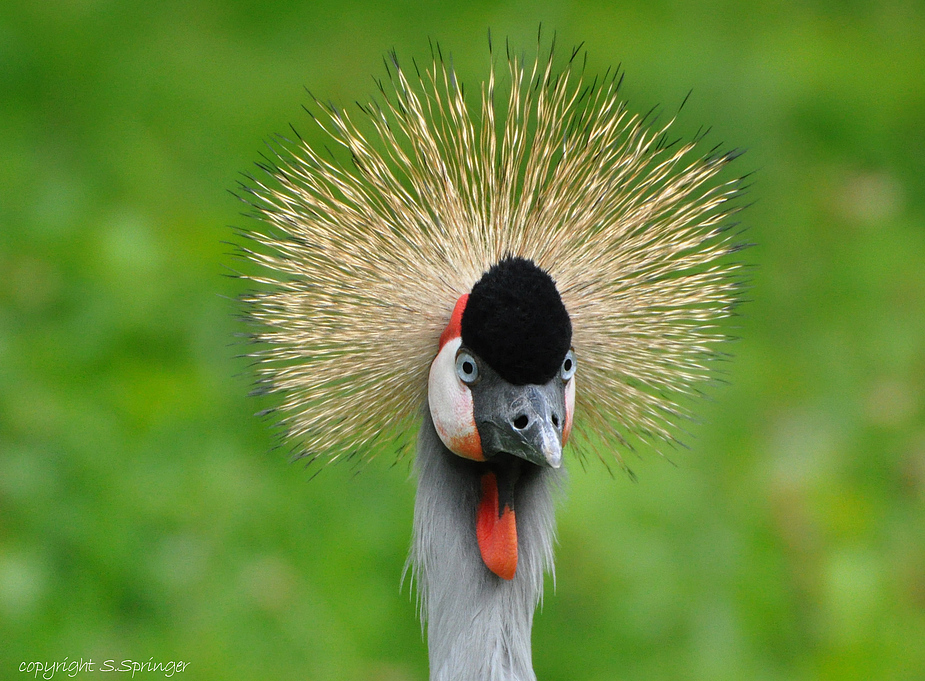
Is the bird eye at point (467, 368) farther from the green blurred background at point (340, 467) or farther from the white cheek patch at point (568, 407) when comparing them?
the green blurred background at point (340, 467)

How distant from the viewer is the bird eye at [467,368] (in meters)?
1.28

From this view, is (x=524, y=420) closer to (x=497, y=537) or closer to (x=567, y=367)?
(x=567, y=367)

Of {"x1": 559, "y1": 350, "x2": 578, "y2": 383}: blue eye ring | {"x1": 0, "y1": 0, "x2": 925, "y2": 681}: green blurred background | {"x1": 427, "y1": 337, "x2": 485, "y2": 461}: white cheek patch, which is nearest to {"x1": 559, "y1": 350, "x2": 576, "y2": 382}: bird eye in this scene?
{"x1": 559, "y1": 350, "x2": 578, "y2": 383}: blue eye ring

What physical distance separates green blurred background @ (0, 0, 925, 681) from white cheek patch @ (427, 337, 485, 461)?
1082mm

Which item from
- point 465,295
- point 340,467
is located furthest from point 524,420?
point 340,467

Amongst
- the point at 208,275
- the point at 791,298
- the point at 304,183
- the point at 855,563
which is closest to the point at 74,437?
the point at 208,275

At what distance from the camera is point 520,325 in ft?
4.03

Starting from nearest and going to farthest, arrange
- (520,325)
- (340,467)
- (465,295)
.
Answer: (520,325) < (465,295) < (340,467)

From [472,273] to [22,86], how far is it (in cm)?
251

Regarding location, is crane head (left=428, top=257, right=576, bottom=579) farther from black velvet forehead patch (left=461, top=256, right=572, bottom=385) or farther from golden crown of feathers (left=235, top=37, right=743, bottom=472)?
golden crown of feathers (left=235, top=37, right=743, bottom=472)

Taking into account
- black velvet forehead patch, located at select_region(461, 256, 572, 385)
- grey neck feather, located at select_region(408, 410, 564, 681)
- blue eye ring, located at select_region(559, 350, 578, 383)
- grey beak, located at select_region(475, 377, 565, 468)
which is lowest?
grey neck feather, located at select_region(408, 410, 564, 681)

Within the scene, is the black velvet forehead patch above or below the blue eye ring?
above

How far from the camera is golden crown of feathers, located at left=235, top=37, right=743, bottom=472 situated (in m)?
1.40

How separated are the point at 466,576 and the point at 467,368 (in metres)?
0.28
